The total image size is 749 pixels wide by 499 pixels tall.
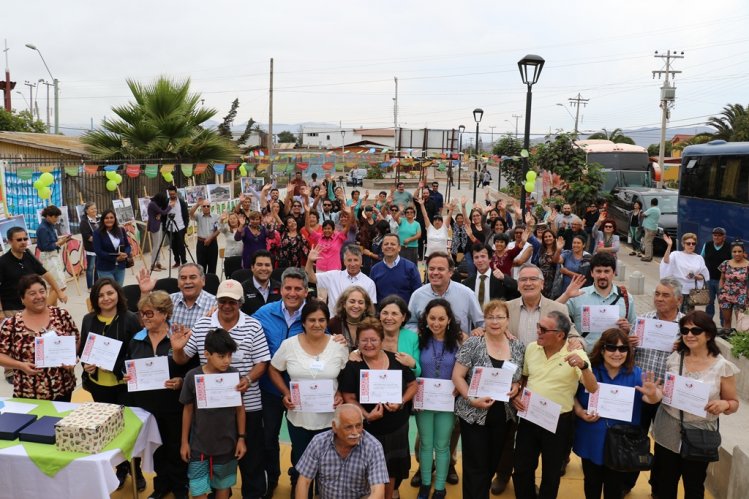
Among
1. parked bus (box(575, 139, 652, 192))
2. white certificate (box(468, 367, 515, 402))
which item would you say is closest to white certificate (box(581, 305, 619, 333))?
white certificate (box(468, 367, 515, 402))

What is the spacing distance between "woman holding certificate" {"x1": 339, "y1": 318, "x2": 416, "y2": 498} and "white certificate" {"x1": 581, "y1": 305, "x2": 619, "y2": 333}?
1721 mm

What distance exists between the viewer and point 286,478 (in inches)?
213

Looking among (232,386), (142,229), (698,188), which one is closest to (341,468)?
(232,386)

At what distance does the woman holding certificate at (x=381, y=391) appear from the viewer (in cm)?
432

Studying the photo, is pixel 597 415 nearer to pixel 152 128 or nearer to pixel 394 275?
pixel 394 275

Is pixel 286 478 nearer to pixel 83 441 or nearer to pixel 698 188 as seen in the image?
pixel 83 441

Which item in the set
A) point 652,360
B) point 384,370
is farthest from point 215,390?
point 652,360

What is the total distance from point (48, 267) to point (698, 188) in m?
15.0

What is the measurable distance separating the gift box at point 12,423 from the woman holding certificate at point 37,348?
0.42 meters

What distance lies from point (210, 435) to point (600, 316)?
322 centimetres

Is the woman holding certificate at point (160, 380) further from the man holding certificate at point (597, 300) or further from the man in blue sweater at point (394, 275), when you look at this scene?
the man holding certificate at point (597, 300)

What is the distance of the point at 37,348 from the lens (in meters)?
4.72

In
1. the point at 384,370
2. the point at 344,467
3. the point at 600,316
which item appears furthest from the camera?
the point at 600,316

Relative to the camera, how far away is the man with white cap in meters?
4.57
